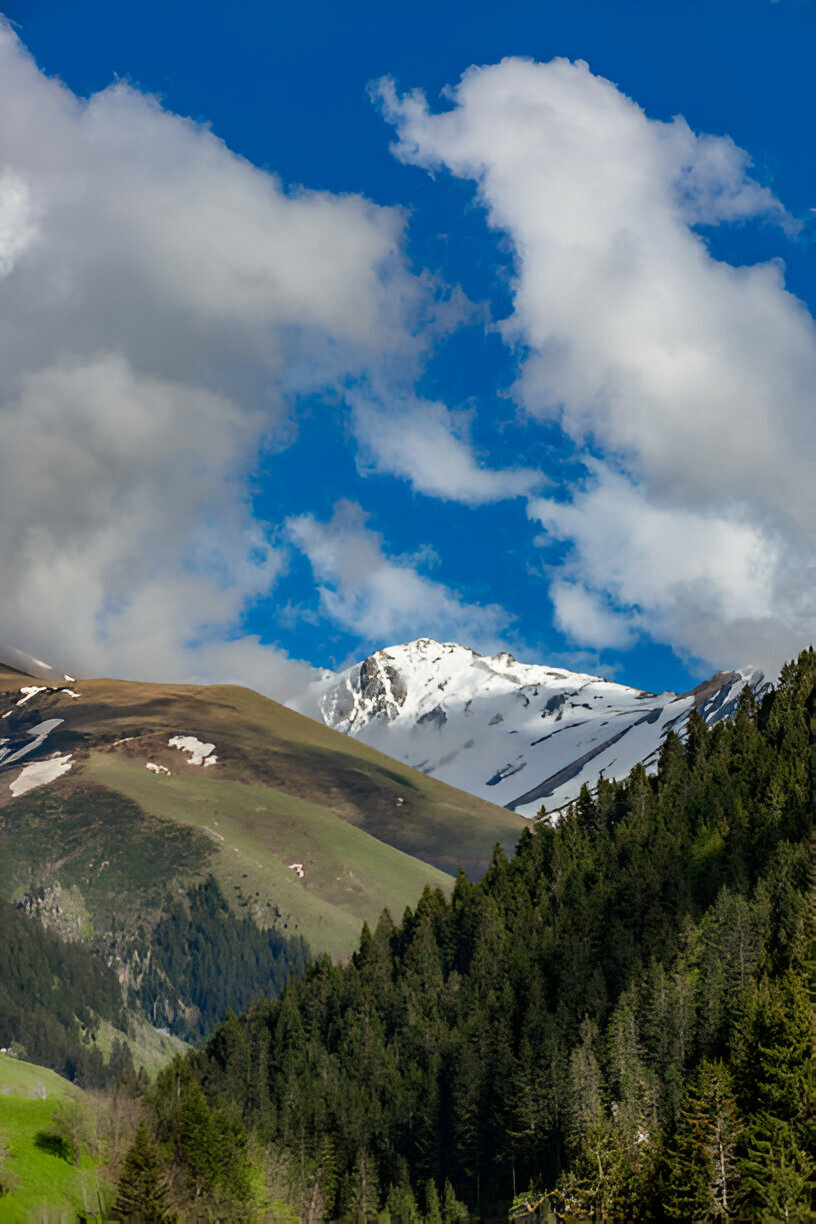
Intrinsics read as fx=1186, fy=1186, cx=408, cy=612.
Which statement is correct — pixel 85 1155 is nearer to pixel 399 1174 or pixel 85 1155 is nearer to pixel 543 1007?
pixel 399 1174

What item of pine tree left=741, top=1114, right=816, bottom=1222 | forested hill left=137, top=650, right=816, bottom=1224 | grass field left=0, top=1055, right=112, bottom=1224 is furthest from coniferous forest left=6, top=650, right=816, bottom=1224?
grass field left=0, top=1055, right=112, bottom=1224

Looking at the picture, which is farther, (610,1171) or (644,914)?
(644,914)

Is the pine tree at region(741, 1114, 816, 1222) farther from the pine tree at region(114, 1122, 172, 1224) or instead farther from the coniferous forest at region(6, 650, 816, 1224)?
the pine tree at region(114, 1122, 172, 1224)

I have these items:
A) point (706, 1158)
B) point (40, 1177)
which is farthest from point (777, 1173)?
point (40, 1177)

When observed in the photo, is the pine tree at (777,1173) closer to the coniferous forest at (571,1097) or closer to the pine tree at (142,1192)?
the coniferous forest at (571,1097)

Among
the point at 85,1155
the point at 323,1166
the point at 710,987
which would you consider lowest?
the point at 85,1155

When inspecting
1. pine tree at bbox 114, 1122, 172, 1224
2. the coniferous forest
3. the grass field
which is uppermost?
the coniferous forest

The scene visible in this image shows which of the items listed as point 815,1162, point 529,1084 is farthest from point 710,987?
point 815,1162

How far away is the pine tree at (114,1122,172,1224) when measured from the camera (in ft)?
424

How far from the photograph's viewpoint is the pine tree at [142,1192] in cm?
12925

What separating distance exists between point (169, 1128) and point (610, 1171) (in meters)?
63.5

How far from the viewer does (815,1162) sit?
305ft

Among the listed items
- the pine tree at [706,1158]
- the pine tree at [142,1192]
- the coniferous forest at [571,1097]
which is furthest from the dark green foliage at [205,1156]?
the pine tree at [706,1158]

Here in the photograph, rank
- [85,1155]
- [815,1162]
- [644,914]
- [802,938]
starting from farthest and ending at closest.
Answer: [644,914] < [85,1155] < [802,938] < [815,1162]
